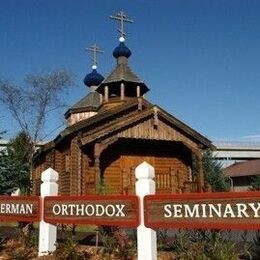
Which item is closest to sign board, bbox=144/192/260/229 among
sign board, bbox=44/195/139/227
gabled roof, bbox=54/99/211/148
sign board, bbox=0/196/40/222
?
sign board, bbox=44/195/139/227

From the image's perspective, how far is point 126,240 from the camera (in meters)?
7.46

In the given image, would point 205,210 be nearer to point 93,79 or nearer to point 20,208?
point 20,208

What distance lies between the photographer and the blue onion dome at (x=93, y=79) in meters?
42.7

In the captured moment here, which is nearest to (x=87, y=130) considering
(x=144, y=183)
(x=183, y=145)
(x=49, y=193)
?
(x=183, y=145)

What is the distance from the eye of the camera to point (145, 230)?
21.3ft

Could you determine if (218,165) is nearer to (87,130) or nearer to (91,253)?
(87,130)

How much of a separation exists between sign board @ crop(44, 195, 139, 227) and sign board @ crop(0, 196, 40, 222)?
1.08ft

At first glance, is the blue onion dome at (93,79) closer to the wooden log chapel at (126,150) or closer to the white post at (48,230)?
the wooden log chapel at (126,150)

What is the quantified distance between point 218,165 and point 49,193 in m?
26.7

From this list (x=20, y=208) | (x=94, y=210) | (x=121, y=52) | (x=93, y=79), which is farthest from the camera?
(x=93, y=79)

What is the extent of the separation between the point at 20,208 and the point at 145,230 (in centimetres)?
353

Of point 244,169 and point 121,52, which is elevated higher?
point 121,52

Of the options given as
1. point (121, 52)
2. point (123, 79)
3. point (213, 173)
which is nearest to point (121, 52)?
point (121, 52)

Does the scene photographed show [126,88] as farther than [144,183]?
Yes
